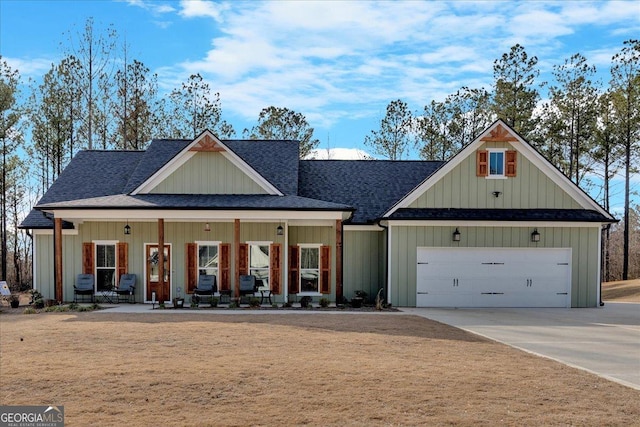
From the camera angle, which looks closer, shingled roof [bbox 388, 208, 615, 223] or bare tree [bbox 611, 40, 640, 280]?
shingled roof [bbox 388, 208, 615, 223]

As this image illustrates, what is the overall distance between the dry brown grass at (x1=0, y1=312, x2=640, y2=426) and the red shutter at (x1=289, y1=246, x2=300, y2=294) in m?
7.60

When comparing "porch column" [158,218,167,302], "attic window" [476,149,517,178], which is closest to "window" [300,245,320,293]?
"porch column" [158,218,167,302]

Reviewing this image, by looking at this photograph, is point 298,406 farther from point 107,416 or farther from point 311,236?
point 311,236

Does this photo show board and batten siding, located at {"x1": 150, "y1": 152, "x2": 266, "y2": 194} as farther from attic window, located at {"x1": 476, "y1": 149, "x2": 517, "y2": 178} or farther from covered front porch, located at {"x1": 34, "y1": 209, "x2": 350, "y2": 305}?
attic window, located at {"x1": 476, "y1": 149, "x2": 517, "y2": 178}

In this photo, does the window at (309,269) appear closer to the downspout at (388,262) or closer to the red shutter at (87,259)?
the downspout at (388,262)

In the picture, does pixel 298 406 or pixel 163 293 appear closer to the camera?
pixel 298 406

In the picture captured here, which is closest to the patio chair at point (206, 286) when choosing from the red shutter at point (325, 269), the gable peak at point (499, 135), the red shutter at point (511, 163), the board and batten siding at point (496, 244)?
the red shutter at point (325, 269)

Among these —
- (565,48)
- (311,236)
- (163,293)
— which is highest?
(565,48)

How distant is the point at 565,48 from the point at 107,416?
32675 millimetres

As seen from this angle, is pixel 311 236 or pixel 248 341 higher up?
pixel 311 236

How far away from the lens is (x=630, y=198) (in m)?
31.5

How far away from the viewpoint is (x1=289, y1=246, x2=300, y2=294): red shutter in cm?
1928

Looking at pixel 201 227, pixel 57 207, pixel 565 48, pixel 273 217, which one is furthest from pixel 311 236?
pixel 565 48

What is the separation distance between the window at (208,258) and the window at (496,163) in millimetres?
9850
